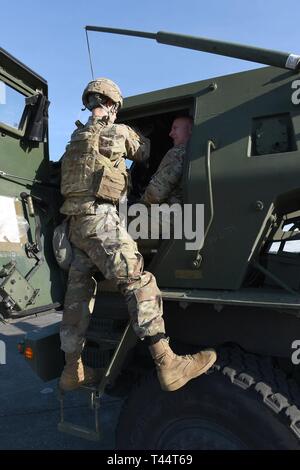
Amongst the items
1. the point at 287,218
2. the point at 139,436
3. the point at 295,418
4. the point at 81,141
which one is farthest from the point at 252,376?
the point at 81,141

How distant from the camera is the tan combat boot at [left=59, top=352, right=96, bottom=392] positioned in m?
2.62

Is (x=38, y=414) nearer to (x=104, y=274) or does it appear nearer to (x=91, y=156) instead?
(x=104, y=274)

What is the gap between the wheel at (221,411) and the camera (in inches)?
82.1

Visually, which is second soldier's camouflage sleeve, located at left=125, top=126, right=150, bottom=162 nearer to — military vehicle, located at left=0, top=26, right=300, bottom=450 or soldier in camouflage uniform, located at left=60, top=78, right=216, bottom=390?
soldier in camouflage uniform, located at left=60, top=78, right=216, bottom=390

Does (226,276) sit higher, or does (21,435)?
(226,276)

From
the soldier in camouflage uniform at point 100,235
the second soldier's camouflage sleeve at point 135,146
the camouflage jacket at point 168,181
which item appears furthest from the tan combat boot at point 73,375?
the second soldier's camouflage sleeve at point 135,146

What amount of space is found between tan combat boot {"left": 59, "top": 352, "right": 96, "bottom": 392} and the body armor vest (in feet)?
3.53

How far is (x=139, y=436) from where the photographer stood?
7.88 ft

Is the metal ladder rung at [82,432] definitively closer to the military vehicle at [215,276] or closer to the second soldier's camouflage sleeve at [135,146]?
the military vehicle at [215,276]

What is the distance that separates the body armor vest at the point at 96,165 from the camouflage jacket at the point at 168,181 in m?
0.23

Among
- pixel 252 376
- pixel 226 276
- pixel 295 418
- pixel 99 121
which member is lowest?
pixel 295 418
